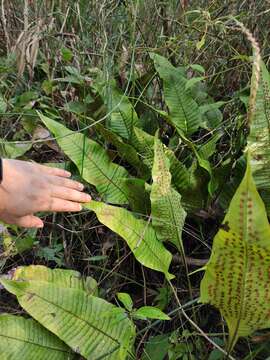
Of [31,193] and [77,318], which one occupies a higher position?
[31,193]

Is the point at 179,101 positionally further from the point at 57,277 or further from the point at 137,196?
the point at 57,277

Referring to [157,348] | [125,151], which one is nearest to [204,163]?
[125,151]

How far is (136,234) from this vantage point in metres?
1.15

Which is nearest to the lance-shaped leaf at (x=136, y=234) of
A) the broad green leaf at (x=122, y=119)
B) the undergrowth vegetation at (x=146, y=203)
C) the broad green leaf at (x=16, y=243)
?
the undergrowth vegetation at (x=146, y=203)

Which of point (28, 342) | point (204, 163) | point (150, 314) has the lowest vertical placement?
point (28, 342)

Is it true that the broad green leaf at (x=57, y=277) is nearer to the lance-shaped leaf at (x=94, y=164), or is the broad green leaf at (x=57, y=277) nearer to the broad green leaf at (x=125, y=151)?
the lance-shaped leaf at (x=94, y=164)

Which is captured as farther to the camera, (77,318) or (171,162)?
(171,162)

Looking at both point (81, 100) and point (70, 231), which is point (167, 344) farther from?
point (81, 100)

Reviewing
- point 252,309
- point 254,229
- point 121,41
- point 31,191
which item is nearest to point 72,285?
point 31,191

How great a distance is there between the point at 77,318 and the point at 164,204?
1.00ft

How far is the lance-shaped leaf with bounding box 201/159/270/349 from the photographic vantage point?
2.56 feet

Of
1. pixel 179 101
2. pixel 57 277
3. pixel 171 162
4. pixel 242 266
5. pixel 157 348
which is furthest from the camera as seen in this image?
pixel 179 101

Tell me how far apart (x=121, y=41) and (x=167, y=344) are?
43.5 inches

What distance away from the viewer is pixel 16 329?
111 centimetres
